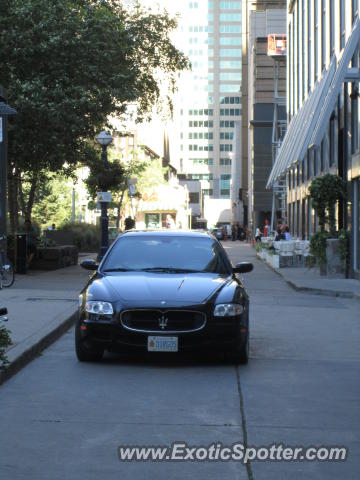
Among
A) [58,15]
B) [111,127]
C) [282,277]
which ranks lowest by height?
[282,277]

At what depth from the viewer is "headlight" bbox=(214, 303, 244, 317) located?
361 inches

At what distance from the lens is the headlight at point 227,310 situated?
30.1 ft

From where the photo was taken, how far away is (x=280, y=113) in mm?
82750

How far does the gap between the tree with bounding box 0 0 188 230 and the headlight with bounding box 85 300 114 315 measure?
16318 mm

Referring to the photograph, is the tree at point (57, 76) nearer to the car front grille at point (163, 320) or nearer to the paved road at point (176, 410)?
the paved road at point (176, 410)

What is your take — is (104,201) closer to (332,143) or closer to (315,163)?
(332,143)

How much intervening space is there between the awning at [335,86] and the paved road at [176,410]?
17.1 metres

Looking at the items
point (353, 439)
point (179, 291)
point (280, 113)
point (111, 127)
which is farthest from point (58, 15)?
point (280, 113)

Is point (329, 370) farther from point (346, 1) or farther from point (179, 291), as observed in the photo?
point (346, 1)

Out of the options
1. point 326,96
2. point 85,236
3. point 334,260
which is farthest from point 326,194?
point 85,236

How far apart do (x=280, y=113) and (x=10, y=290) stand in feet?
219

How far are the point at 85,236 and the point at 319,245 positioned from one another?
76.1 ft

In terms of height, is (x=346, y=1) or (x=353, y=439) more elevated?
(x=346, y=1)

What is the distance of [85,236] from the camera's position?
47250 mm
